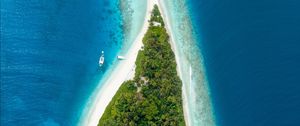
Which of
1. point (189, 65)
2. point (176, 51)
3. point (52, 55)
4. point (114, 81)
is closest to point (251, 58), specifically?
point (189, 65)

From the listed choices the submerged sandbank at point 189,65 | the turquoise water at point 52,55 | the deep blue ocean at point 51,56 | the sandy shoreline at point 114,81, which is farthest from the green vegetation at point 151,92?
the deep blue ocean at point 51,56

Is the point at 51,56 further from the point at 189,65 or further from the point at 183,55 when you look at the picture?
the point at 189,65

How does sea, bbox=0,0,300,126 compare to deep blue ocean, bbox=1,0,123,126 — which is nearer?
deep blue ocean, bbox=1,0,123,126

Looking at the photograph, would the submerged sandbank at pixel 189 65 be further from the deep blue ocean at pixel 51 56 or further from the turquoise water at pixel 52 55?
the deep blue ocean at pixel 51 56

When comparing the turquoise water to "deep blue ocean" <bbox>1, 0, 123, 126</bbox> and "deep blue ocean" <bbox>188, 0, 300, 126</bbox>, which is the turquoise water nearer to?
"deep blue ocean" <bbox>1, 0, 123, 126</bbox>

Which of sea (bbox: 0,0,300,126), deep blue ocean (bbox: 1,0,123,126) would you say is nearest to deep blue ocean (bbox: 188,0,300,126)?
sea (bbox: 0,0,300,126)

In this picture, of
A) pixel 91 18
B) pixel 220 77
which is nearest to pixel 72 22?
pixel 91 18
